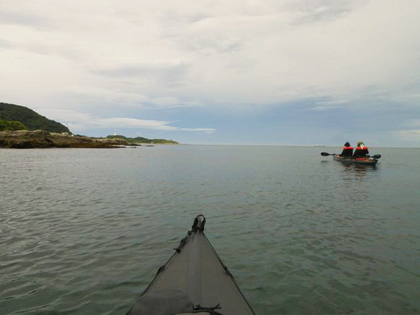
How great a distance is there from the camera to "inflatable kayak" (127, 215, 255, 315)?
3.92 meters

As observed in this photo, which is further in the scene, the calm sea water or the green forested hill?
the green forested hill

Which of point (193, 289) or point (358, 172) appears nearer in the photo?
point (193, 289)

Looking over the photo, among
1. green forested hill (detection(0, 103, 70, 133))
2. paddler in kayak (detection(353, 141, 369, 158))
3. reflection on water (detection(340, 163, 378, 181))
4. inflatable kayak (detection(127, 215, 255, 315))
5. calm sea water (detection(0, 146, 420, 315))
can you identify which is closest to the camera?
inflatable kayak (detection(127, 215, 255, 315))

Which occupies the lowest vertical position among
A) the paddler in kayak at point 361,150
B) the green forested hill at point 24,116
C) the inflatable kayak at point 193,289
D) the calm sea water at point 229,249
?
the calm sea water at point 229,249

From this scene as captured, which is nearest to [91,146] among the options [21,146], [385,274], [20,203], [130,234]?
[21,146]

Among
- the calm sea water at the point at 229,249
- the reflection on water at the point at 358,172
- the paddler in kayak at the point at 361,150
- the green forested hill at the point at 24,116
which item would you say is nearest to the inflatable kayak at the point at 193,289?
the calm sea water at the point at 229,249

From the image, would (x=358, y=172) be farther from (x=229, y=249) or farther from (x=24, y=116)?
(x=24, y=116)

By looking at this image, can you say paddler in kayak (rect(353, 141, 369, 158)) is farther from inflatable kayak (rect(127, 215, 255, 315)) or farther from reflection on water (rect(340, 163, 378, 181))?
inflatable kayak (rect(127, 215, 255, 315))

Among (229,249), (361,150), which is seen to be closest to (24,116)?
(361,150)

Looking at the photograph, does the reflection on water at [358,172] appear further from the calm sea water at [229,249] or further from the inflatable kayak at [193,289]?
the inflatable kayak at [193,289]

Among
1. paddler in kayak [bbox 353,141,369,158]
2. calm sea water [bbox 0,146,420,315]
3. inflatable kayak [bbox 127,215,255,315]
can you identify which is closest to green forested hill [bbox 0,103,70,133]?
calm sea water [bbox 0,146,420,315]

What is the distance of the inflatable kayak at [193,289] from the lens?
392 cm

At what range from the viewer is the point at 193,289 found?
499 centimetres

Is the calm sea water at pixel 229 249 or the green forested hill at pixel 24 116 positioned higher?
the green forested hill at pixel 24 116
